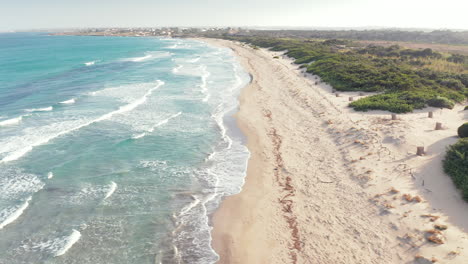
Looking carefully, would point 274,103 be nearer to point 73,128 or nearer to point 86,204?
point 73,128

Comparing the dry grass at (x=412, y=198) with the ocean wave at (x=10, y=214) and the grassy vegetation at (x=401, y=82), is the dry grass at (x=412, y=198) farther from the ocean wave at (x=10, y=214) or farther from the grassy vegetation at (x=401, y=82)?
the ocean wave at (x=10, y=214)

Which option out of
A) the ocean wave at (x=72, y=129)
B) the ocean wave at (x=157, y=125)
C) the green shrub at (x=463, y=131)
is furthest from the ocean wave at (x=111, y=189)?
the green shrub at (x=463, y=131)

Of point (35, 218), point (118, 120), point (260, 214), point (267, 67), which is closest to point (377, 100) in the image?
point (260, 214)

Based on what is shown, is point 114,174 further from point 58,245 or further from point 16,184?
point 58,245

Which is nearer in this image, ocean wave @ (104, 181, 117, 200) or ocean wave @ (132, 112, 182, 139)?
ocean wave @ (104, 181, 117, 200)

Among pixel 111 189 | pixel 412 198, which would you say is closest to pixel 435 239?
pixel 412 198

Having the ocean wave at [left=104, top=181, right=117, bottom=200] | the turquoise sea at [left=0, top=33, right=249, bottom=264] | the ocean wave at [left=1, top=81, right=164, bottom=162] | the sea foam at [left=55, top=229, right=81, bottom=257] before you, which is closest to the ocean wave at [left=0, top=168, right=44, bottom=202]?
the turquoise sea at [left=0, top=33, right=249, bottom=264]

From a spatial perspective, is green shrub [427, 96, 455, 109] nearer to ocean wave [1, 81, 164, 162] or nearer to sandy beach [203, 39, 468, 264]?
sandy beach [203, 39, 468, 264]
